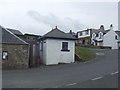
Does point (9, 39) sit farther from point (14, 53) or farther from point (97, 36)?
point (97, 36)

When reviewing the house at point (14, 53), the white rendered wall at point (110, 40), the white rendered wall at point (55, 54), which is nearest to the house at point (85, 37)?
the white rendered wall at point (110, 40)

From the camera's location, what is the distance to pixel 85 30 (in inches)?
3346

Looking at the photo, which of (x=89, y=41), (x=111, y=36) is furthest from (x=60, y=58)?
(x=89, y=41)

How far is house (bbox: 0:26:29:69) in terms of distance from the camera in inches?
1078

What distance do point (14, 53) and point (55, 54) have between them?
5583 millimetres

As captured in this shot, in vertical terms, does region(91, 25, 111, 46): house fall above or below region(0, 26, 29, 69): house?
above

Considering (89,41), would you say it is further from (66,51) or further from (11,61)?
(11,61)

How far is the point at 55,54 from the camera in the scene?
3111 cm

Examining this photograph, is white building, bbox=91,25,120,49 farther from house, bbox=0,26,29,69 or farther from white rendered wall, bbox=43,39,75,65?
house, bbox=0,26,29,69

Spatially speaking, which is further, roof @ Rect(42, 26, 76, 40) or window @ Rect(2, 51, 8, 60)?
roof @ Rect(42, 26, 76, 40)

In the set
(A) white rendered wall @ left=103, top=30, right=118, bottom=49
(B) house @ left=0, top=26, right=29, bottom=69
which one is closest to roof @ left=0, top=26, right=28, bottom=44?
(B) house @ left=0, top=26, right=29, bottom=69

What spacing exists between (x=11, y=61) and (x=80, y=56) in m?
10.7

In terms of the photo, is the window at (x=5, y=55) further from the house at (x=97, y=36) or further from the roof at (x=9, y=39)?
the house at (x=97, y=36)

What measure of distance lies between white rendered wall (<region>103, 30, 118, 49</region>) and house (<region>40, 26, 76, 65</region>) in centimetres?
4208
